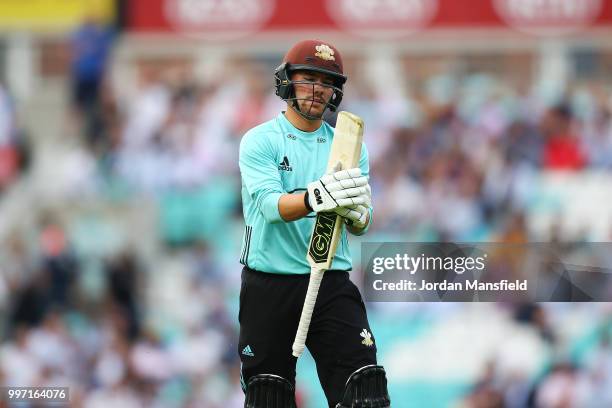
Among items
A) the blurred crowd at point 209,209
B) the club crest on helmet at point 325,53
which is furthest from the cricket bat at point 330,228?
the blurred crowd at point 209,209

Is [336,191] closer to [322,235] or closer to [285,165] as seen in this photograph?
[322,235]

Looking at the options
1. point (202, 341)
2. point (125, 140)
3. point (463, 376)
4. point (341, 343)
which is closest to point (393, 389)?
point (463, 376)

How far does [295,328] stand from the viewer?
580 cm

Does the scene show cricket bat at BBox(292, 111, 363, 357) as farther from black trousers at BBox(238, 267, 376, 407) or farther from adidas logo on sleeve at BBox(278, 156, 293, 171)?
adidas logo on sleeve at BBox(278, 156, 293, 171)

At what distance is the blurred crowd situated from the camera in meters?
12.3

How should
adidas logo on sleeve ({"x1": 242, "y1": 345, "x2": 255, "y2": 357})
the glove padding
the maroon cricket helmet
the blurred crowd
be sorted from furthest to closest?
the blurred crowd < adidas logo on sleeve ({"x1": 242, "y1": 345, "x2": 255, "y2": 357}) < the maroon cricket helmet < the glove padding

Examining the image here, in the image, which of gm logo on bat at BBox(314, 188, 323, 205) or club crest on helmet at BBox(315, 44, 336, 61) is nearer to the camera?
gm logo on bat at BBox(314, 188, 323, 205)

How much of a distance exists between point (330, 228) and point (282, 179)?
0.39 m

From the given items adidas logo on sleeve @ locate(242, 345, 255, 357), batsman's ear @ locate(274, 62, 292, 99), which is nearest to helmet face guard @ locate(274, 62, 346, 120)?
batsman's ear @ locate(274, 62, 292, 99)

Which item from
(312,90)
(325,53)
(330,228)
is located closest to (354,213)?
(330,228)

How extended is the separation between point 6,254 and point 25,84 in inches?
166

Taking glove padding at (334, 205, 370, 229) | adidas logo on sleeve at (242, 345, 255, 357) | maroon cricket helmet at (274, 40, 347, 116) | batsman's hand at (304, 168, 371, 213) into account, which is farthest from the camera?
adidas logo on sleeve at (242, 345, 255, 357)

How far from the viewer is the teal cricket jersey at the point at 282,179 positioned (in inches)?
226

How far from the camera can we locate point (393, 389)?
12.5 metres
